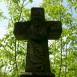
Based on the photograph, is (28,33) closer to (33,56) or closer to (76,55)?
(33,56)

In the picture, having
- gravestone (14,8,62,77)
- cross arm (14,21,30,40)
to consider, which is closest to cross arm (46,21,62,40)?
gravestone (14,8,62,77)

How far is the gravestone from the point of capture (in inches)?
246

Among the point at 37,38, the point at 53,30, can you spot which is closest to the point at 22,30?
the point at 37,38

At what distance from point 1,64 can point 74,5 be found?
6.44 m

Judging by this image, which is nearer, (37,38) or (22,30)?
(37,38)

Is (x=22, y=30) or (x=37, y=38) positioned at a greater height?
(x=22, y=30)

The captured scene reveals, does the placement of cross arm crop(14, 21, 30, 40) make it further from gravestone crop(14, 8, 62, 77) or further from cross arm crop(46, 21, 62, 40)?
cross arm crop(46, 21, 62, 40)

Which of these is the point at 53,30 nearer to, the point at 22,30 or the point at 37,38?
the point at 37,38

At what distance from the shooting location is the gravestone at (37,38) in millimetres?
6243

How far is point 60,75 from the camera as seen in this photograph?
16891mm

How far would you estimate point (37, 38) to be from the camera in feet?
21.5

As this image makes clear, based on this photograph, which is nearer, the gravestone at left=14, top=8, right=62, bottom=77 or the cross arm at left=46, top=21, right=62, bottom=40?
the gravestone at left=14, top=8, right=62, bottom=77

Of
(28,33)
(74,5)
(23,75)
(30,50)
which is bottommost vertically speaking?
(23,75)

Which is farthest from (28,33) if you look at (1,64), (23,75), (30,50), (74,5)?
(74,5)
